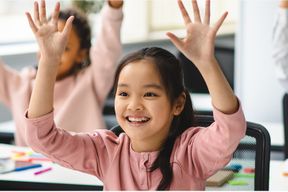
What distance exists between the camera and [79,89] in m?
3.03

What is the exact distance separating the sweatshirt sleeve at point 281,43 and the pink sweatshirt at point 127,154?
1580 millimetres

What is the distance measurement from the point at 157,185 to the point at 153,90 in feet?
0.78

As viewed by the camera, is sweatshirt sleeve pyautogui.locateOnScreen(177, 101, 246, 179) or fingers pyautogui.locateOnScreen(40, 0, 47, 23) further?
fingers pyautogui.locateOnScreen(40, 0, 47, 23)

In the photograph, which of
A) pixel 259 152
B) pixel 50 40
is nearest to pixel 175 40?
pixel 50 40

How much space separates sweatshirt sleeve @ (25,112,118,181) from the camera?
4.82 ft

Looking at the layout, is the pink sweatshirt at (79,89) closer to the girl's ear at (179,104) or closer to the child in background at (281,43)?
the child in background at (281,43)

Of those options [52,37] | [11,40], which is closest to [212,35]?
[52,37]

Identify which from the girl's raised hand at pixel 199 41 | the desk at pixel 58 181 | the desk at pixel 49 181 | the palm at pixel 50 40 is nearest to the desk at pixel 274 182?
the desk at pixel 58 181

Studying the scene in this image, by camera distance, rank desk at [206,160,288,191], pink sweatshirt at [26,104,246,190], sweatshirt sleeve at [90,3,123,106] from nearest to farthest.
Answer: pink sweatshirt at [26,104,246,190] → desk at [206,160,288,191] → sweatshirt sleeve at [90,3,123,106]

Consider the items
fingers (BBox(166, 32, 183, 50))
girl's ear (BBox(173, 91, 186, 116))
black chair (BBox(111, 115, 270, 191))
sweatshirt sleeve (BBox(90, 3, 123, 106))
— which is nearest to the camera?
fingers (BBox(166, 32, 183, 50))

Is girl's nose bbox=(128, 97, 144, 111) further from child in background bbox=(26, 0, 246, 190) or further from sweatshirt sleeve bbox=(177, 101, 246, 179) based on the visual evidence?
sweatshirt sleeve bbox=(177, 101, 246, 179)

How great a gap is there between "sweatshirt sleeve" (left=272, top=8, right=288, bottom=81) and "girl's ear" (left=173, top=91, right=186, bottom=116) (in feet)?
5.10

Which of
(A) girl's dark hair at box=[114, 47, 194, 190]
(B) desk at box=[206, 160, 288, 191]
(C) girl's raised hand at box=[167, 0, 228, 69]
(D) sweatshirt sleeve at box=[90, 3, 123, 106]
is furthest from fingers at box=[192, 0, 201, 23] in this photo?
(D) sweatshirt sleeve at box=[90, 3, 123, 106]

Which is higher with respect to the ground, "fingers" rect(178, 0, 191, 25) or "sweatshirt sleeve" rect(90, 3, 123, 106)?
"fingers" rect(178, 0, 191, 25)
